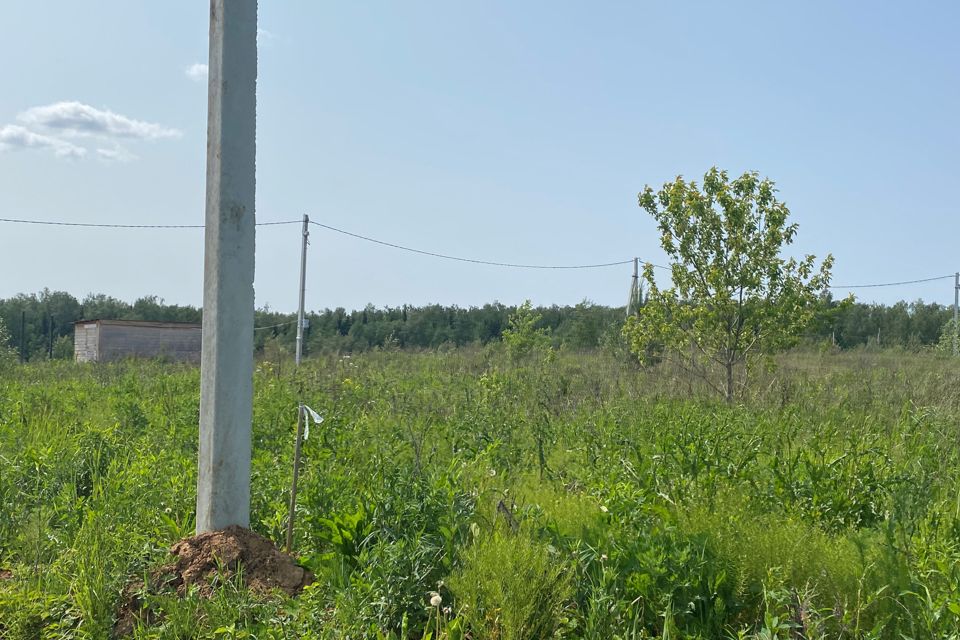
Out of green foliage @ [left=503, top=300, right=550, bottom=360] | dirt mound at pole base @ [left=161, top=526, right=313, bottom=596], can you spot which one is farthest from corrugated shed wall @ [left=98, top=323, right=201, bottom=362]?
dirt mound at pole base @ [left=161, top=526, right=313, bottom=596]

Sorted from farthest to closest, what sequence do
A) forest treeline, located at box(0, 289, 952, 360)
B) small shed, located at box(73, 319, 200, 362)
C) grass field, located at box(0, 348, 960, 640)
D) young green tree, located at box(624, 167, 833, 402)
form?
forest treeline, located at box(0, 289, 952, 360)
small shed, located at box(73, 319, 200, 362)
young green tree, located at box(624, 167, 833, 402)
grass field, located at box(0, 348, 960, 640)

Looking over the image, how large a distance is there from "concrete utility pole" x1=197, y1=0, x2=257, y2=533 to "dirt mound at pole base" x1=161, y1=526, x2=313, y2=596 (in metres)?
0.14

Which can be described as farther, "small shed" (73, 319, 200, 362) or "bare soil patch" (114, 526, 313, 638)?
"small shed" (73, 319, 200, 362)

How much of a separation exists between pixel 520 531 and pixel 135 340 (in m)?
36.4

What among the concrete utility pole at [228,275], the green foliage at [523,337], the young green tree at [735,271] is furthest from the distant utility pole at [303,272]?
the concrete utility pole at [228,275]

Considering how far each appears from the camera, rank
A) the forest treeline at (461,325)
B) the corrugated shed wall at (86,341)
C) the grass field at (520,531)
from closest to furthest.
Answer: the grass field at (520,531), the corrugated shed wall at (86,341), the forest treeline at (461,325)

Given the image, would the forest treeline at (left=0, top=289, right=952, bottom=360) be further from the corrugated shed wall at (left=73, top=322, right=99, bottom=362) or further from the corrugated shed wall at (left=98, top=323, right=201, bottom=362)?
the corrugated shed wall at (left=73, top=322, right=99, bottom=362)

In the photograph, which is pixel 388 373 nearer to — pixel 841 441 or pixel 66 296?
pixel 841 441

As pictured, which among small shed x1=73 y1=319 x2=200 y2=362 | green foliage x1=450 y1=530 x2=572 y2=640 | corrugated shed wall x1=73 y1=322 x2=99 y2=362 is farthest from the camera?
corrugated shed wall x1=73 y1=322 x2=99 y2=362

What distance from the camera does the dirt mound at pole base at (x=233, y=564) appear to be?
3.45 m

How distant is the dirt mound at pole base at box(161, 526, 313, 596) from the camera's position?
11.3 feet

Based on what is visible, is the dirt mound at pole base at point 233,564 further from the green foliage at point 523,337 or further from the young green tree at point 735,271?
the green foliage at point 523,337

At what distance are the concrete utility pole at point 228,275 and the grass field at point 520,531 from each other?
43 cm

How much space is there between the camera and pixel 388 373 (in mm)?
14094
